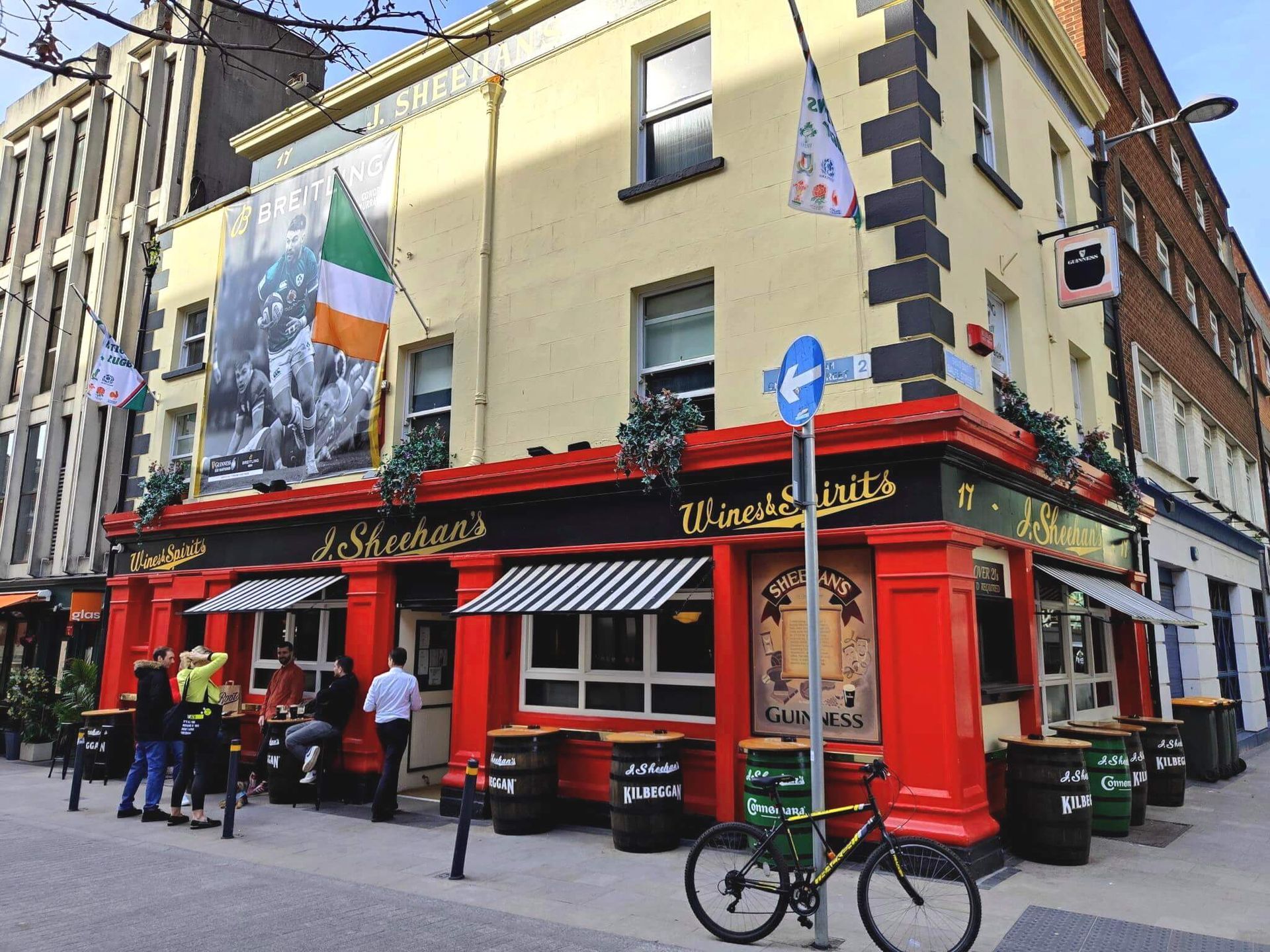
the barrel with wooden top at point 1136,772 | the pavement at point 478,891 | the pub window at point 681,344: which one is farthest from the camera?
the pub window at point 681,344

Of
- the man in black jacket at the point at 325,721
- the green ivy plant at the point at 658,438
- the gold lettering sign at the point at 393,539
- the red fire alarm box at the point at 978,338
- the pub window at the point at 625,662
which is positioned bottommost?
the man in black jacket at the point at 325,721

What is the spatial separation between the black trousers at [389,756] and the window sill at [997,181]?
903 cm

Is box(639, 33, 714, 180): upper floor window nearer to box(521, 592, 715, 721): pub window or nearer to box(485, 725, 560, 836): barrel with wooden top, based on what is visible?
box(521, 592, 715, 721): pub window

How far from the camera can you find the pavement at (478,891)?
6.17 m

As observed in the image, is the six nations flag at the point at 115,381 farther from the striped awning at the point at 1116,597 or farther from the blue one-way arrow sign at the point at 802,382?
the striped awning at the point at 1116,597

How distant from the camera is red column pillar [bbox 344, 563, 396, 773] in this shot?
11758 millimetres

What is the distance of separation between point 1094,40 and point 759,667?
1423cm

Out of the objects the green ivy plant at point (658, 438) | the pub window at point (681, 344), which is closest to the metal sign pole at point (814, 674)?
the green ivy plant at point (658, 438)

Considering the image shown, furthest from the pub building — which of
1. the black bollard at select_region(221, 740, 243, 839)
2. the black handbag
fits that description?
the black bollard at select_region(221, 740, 243, 839)

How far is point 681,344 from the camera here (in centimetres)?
1049

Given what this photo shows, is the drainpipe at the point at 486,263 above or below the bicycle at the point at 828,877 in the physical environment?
above

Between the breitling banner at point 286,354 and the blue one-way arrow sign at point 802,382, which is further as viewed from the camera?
the breitling banner at point 286,354

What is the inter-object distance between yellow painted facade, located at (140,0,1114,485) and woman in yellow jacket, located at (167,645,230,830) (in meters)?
3.77

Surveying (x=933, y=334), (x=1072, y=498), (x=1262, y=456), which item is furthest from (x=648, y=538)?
(x=1262, y=456)
